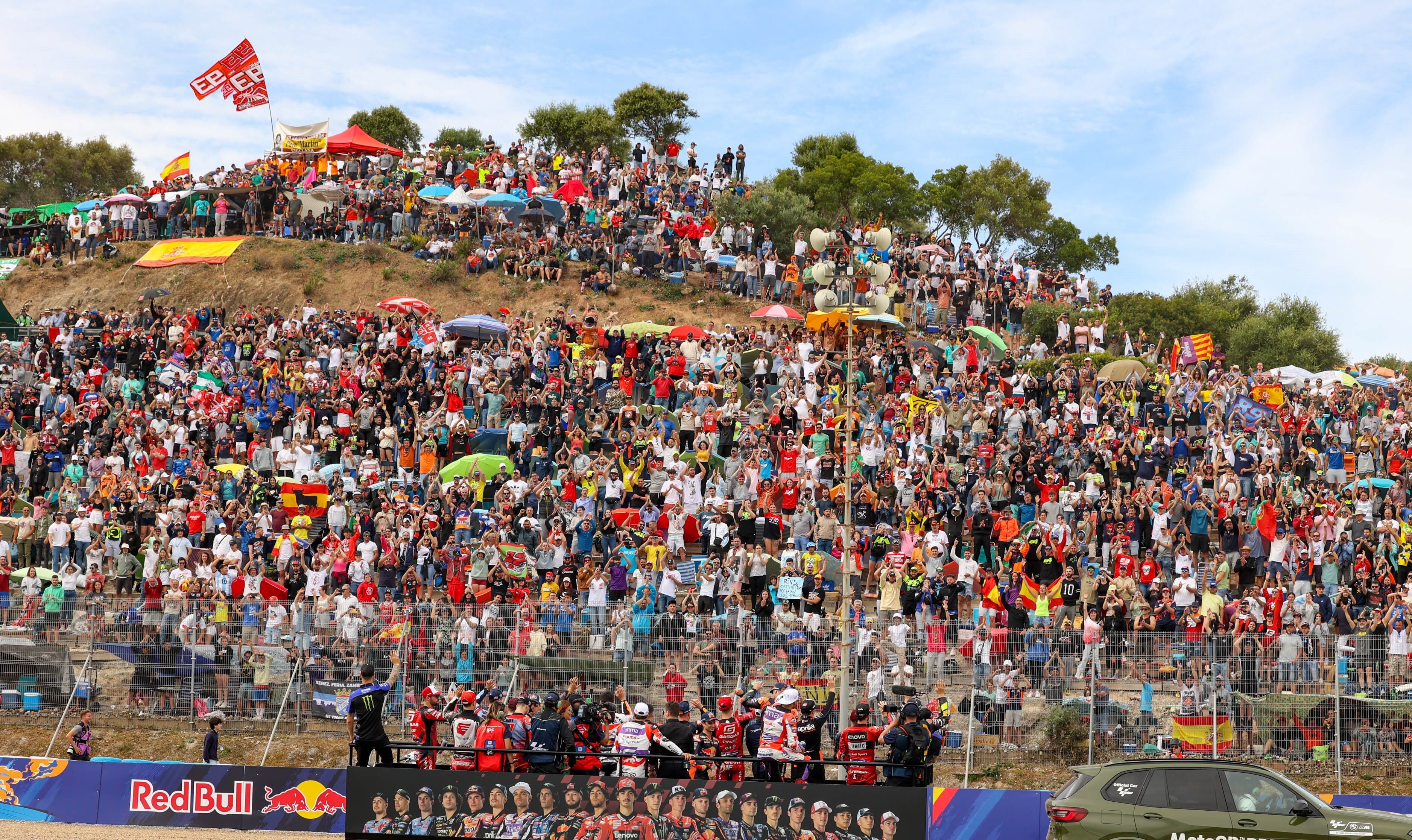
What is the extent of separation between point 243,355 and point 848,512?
22.5 m

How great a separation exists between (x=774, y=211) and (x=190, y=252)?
79.2 feet

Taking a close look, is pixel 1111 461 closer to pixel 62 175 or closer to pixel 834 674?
pixel 834 674

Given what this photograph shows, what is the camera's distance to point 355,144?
57.1 metres

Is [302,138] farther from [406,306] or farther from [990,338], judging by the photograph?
[990,338]

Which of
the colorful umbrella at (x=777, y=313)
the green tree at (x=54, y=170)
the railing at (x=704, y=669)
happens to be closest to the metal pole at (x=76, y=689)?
the railing at (x=704, y=669)

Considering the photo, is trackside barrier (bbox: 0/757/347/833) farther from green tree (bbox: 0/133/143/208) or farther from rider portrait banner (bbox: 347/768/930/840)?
green tree (bbox: 0/133/143/208)

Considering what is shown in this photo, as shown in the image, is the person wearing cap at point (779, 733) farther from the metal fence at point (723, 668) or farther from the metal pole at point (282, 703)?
Result: the metal pole at point (282, 703)

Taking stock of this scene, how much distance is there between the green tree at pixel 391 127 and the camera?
80562mm

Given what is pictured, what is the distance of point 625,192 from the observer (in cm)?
4812

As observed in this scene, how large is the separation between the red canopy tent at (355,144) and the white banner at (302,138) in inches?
19.7

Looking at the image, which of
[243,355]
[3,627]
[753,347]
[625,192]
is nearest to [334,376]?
[243,355]

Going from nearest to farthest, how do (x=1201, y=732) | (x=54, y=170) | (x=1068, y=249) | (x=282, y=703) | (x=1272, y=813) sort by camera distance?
(x=1272, y=813) → (x=1201, y=732) → (x=282, y=703) → (x=1068, y=249) → (x=54, y=170)

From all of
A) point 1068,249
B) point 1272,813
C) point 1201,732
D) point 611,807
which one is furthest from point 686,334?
point 1068,249

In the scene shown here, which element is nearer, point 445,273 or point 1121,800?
point 1121,800
